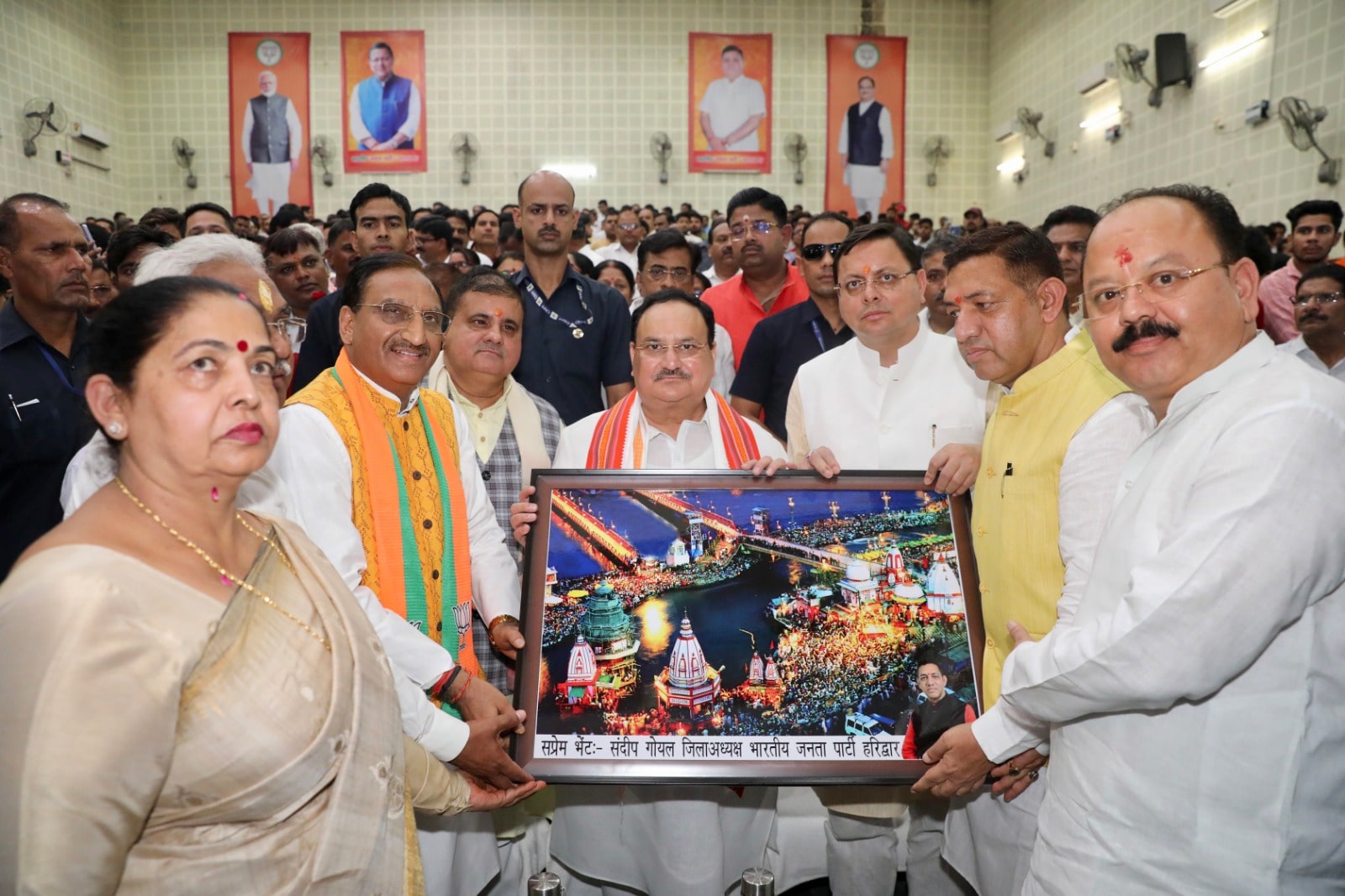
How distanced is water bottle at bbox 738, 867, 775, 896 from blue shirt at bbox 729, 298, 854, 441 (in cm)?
214

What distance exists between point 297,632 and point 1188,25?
1360 cm

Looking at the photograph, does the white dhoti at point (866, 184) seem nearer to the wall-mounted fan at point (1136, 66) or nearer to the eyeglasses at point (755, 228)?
the wall-mounted fan at point (1136, 66)

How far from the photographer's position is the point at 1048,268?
2.78m

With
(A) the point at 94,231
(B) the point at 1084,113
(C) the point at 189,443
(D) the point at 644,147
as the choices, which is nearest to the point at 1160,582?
(C) the point at 189,443

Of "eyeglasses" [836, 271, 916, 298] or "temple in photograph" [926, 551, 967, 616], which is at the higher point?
"eyeglasses" [836, 271, 916, 298]

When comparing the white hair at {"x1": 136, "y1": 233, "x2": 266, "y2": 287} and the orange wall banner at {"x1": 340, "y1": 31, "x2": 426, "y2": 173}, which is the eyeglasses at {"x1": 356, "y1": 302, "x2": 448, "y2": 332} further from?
the orange wall banner at {"x1": 340, "y1": 31, "x2": 426, "y2": 173}

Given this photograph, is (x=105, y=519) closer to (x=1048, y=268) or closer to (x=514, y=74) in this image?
(x=1048, y=268)

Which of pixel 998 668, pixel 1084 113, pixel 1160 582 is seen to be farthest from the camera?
pixel 1084 113

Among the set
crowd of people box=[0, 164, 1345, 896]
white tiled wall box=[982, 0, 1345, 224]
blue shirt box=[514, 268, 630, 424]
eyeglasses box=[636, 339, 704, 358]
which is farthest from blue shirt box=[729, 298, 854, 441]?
white tiled wall box=[982, 0, 1345, 224]

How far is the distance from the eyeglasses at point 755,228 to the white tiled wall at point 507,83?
12.5 meters

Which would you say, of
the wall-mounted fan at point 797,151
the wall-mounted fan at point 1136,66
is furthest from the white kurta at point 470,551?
the wall-mounted fan at point 797,151

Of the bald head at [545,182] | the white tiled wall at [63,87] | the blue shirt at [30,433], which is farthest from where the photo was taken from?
the white tiled wall at [63,87]

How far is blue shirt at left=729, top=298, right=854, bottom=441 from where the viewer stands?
→ 4566 mm

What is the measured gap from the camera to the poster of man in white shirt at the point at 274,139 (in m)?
17.1
